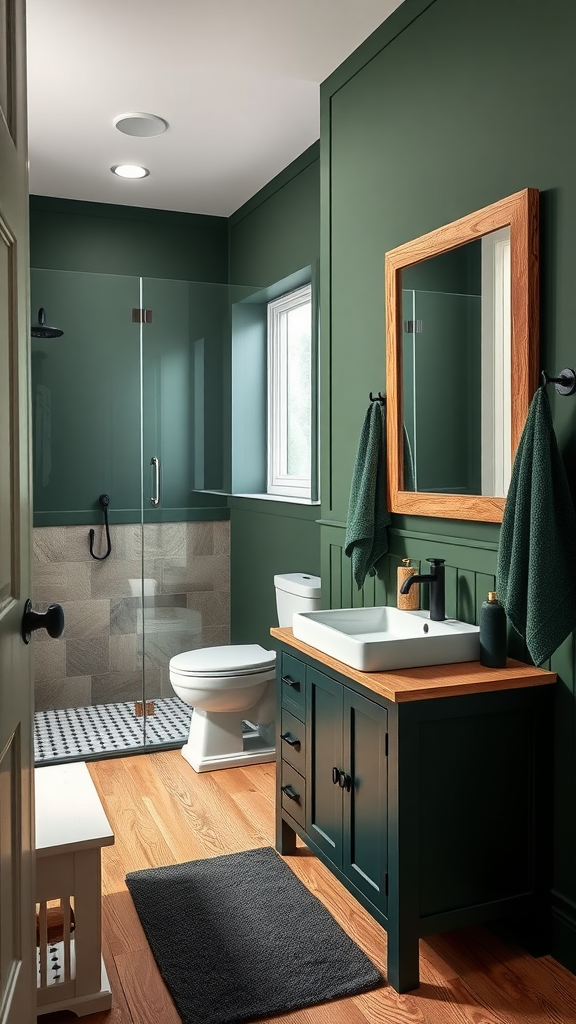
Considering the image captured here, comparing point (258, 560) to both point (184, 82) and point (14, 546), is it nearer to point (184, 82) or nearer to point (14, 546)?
point (184, 82)

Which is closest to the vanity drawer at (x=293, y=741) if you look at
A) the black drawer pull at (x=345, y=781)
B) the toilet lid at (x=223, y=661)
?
the black drawer pull at (x=345, y=781)


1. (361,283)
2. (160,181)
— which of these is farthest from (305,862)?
(160,181)

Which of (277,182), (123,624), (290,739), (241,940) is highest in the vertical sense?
(277,182)

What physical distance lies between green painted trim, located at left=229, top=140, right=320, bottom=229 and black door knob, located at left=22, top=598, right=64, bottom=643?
8.88 feet

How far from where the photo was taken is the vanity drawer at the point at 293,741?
2436mm

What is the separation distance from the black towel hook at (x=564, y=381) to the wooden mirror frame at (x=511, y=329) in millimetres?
100

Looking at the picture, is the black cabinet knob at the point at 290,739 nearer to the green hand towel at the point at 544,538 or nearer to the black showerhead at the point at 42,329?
the green hand towel at the point at 544,538

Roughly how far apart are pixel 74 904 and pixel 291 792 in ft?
2.75

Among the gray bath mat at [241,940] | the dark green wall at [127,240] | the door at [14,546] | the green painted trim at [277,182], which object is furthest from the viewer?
the dark green wall at [127,240]

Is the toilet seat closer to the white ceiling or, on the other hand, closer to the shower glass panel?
the shower glass panel

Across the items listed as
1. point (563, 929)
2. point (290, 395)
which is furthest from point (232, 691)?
point (563, 929)

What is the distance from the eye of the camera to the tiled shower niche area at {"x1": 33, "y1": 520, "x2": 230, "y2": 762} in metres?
3.73

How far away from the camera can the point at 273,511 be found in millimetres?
3820

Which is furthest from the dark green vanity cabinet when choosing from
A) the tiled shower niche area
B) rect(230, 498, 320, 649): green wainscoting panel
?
the tiled shower niche area
